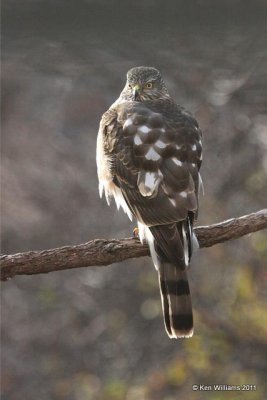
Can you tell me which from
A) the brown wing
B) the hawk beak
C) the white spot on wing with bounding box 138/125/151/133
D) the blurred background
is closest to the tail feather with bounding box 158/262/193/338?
the brown wing

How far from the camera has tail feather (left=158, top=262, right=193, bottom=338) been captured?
2.56 metres

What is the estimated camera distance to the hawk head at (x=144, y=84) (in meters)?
3.16

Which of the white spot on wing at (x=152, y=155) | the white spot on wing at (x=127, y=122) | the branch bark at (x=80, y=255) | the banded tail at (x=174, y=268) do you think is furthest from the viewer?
the white spot on wing at (x=127, y=122)

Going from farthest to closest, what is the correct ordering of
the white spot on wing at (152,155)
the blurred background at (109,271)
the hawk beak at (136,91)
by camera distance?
the blurred background at (109,271) < the hawk beak at (136,91) < the white spot on wing at (152,155)

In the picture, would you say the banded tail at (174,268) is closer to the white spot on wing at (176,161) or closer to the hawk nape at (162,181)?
the hawk nape at (162,181)

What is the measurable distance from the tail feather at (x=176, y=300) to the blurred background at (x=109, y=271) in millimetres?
1565

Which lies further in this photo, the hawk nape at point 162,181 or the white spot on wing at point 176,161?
the white spot on wing at point 176,161

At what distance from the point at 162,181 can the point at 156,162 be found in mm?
80

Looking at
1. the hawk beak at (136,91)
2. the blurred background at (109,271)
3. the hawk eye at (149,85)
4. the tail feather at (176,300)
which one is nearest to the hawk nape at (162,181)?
the tail feather at (176,300)

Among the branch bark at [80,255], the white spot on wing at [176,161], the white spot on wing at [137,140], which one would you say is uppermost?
the white spot on wing at [137,140]

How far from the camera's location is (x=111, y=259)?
2.31 metres

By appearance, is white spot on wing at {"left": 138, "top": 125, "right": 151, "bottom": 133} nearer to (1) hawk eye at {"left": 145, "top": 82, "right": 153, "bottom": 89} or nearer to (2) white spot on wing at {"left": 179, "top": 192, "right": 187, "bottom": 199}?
(2) white spot on wing at {"left": 179, "top": 192, "right": 187, "bottom": 199}

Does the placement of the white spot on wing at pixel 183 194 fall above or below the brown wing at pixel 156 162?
below

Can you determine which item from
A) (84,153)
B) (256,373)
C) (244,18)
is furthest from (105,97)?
(244,18)
